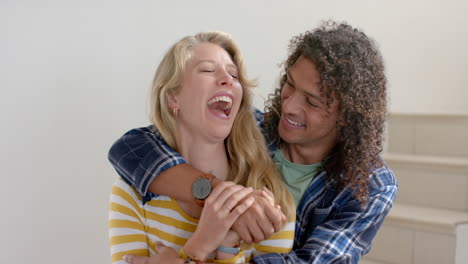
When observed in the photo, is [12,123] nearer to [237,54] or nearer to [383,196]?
[237,54]

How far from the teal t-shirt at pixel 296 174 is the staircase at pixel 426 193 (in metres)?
0.97

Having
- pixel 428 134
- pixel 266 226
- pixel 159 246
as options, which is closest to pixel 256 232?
pixel 266 226

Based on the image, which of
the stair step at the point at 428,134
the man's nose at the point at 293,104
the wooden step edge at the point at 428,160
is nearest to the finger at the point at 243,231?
the man's nose at the point at 293,104

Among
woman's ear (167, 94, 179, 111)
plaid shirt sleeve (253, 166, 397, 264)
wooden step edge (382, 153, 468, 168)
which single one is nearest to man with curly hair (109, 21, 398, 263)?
plaid shirt sleeve (253, 166, 397, 264)

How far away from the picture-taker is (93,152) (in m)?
2.04

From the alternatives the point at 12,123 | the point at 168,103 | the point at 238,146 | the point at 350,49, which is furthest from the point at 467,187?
the point at 12,123

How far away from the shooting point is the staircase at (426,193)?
226 cm

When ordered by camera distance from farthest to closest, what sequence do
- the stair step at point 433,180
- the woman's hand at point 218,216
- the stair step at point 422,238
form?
1. the stair step at point 433,180
2. the stair step at point 422,238
3. the woman's hand at point 218,216

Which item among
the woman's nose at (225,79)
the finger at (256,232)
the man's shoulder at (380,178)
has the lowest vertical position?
the finger at (256,232)

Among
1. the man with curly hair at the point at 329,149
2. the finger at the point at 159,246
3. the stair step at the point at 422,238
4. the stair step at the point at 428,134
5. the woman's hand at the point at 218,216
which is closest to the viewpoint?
the woman's hand at the point at 218,216

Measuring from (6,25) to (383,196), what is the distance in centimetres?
140

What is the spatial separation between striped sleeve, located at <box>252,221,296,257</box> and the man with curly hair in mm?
27

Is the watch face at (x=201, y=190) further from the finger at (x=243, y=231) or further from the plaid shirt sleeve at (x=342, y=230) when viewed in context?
the plaid shirt sleeve at (x=342, y=230)

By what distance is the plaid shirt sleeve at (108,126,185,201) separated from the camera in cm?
130
